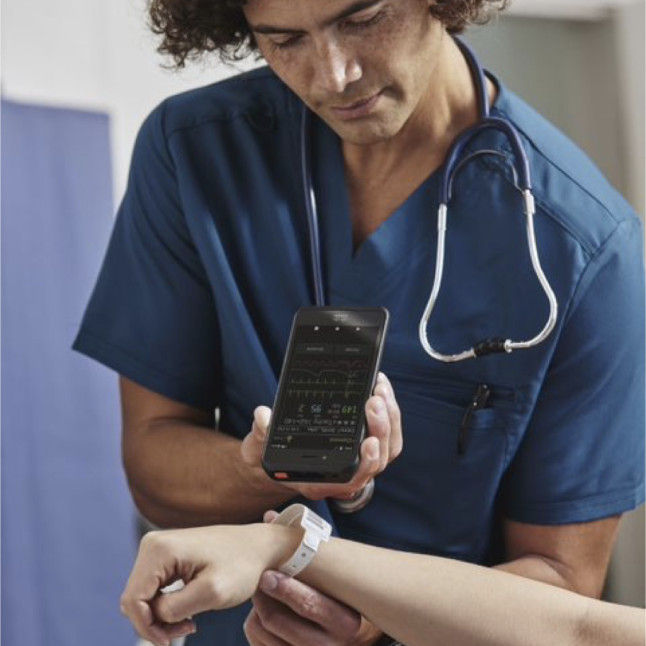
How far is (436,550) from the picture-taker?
1289 mm

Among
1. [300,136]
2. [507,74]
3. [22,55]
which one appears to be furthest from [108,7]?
[300,136]

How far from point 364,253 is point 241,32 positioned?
0.30 m

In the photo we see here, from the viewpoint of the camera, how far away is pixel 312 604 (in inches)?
43.1

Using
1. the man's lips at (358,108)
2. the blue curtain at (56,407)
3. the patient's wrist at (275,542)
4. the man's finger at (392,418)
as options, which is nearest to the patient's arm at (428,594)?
the patient's wrist at (275,542)

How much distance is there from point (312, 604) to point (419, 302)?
0.35m

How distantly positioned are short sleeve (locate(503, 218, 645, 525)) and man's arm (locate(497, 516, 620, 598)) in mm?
13

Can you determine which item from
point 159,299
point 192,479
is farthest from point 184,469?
point 159,299

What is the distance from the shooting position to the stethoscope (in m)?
1.19

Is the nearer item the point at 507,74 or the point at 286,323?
the point at 286,323

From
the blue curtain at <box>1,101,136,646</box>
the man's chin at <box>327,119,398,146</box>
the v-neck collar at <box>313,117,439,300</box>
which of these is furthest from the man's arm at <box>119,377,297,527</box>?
the blue curtain at <box>1,101,136,646</box>

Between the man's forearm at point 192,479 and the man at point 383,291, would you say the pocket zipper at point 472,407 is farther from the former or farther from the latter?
the man's forearm at point 192,479

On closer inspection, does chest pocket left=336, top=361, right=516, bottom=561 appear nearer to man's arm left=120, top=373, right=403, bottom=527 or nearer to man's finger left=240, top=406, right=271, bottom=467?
man's arm left=120, top=373, right=403, bottom=527

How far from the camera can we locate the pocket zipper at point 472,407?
124 cm

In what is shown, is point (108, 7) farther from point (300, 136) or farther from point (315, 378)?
point (315, 378)
